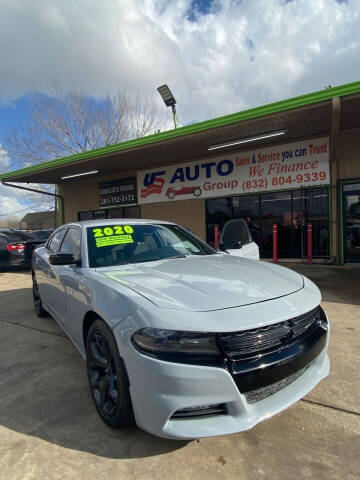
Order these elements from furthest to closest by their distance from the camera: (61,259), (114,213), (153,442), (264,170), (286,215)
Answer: (114,213) < (264,170) < (286,215) < (61,259) < (153,442)

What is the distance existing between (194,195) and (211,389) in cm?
1084

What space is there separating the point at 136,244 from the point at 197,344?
66.0 inches

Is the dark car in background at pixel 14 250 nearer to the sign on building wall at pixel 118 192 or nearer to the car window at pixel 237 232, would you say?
the sign on building wall at pixel 118 192

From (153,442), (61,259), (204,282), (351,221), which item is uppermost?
(351,221)

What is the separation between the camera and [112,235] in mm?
3201

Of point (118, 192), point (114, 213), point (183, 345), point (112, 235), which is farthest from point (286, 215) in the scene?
point (183, 345)

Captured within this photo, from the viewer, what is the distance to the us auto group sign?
31.8ft

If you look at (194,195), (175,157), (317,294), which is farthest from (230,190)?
(317,294)

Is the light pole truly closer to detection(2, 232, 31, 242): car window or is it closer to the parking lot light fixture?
the parking lot light fixture

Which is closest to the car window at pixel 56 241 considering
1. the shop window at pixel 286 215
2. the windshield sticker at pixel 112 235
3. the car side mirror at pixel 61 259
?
the windshield sticker at pixel 112 235

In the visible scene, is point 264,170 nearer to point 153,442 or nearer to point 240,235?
point 240,235

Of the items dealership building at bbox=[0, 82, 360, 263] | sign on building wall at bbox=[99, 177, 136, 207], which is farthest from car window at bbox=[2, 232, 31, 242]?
sign on building wall at bbox=[99, 177, 136, 207]

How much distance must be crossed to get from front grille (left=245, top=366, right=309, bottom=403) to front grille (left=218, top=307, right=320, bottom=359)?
0.21 meters

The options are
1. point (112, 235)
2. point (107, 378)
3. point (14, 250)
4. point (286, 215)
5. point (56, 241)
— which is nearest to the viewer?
point (107, 378)
